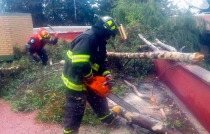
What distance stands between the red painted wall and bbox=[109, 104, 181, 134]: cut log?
73cm

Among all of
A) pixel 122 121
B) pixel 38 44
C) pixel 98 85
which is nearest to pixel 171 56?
pixel 122 121

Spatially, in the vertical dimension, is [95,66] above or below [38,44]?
above

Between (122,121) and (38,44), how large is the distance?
453 cm

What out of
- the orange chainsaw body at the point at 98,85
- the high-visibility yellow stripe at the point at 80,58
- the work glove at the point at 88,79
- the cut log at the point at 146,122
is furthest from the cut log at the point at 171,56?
the high-visibility yellow stripe at the point at 80,58

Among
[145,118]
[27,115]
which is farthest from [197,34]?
[27,115]

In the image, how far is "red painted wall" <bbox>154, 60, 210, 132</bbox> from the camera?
142 inches

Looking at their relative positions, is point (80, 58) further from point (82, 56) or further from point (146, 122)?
point (146, 122)

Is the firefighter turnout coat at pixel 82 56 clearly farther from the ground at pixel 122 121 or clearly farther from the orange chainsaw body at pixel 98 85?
the ground at pixel 122 121

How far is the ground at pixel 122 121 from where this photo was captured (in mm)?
3787

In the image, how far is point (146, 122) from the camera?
3543 millimetres

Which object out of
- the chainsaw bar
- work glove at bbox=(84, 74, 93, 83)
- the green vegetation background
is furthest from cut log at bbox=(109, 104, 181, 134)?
work glove at bbox=(84, 74, 93, 83)

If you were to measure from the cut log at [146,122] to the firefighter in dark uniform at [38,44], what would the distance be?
4.36 metres

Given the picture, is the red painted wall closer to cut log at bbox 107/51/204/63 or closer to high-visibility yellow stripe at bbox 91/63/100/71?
cut log at bbox 107/51/204/63

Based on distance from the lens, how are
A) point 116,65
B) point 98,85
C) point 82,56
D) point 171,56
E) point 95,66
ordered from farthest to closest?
point 116,65 → point 171,56 → point 95,66 → point 98,85 → point 82,56
